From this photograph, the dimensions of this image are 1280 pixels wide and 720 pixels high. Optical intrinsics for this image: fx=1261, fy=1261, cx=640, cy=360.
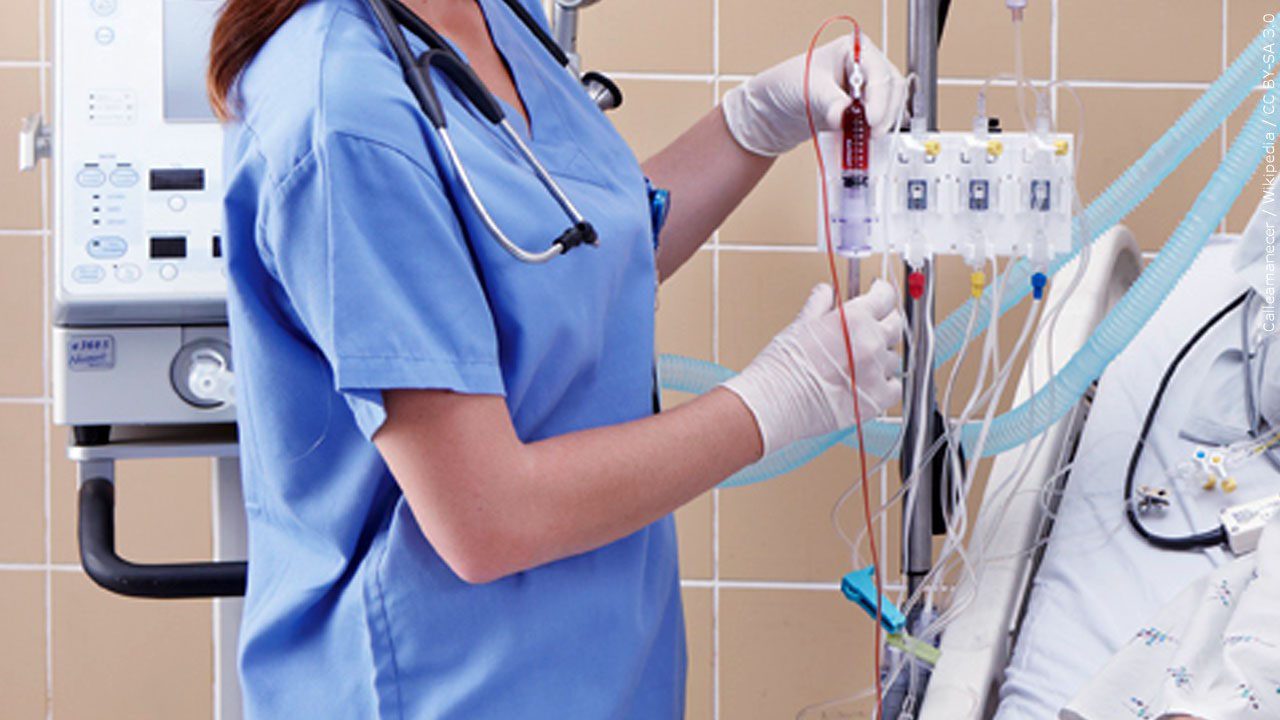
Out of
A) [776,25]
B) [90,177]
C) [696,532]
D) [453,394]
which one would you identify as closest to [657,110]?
[776,25]

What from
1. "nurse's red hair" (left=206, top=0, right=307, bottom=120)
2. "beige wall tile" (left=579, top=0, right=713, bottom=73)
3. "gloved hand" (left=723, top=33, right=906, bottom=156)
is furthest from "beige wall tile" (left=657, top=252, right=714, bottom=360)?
"nurse's red hair" (left=206, top=0, right=307, bottom=120)

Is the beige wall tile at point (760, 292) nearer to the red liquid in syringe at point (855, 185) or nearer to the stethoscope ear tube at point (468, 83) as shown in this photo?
the red liquid in syringe at point (855, 185)

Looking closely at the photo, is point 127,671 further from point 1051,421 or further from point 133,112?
point 1051,421

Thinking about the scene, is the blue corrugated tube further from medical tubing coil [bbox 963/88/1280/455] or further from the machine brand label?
the machine brand label

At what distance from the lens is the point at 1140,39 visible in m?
1.87

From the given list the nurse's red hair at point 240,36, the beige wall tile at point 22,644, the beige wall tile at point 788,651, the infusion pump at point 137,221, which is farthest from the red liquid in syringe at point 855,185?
the beige wall tile at point 22,644

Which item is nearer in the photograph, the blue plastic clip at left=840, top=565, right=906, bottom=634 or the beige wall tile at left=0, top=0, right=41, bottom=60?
the blue plastic clip at left=840, top=565, right=906, bottom=634

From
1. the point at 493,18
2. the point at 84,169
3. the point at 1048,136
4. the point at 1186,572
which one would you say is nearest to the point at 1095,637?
the point at 1186,572

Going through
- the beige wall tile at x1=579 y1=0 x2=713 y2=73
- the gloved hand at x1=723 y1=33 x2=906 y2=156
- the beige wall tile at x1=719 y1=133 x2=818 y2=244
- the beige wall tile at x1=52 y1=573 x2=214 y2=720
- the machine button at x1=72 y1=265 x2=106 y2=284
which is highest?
the beige wall tile at x1=579 y1=0 x2=713 y2=73

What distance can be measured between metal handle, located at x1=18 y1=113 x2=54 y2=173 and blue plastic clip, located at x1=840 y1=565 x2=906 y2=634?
1.01 meters

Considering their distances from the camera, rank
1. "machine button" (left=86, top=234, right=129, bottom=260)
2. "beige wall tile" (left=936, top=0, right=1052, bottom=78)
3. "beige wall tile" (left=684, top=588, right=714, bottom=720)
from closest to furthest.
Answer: "machine button" (left=86, top=234, right=129, bottom=260) < "beige wall tile" (left=936, top=0, right=1052, bottom=78) < "beige wall tile" (left=684, top=588, right=714, bottom=720)

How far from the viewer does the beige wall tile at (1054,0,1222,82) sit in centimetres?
186

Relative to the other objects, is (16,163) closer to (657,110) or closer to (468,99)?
(657,110)

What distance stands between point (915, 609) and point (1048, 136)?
50cm
